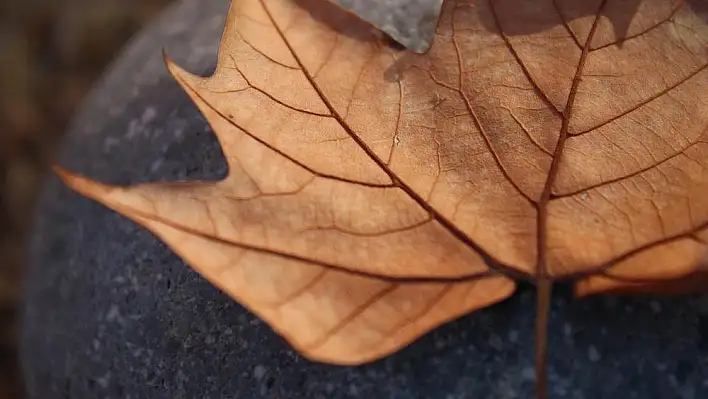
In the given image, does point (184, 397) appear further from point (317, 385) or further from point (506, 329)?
point (506, 329)

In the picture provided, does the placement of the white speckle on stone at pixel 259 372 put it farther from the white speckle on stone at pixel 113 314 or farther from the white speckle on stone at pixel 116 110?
the white speckle on stone at pixel 116 110

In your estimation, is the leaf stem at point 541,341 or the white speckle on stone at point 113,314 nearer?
the leaf stem at point 541,341

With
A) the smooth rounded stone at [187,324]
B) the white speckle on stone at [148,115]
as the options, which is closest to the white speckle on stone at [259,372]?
the smooth rounded stone at [187,324]

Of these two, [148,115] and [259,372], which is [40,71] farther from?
[259,372]

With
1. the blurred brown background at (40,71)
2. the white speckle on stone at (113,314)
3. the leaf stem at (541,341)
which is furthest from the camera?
the blurred brown background at (40,71)

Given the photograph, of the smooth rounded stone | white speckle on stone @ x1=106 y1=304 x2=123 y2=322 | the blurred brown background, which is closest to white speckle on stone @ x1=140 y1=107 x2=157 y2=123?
the smooth rounded stone

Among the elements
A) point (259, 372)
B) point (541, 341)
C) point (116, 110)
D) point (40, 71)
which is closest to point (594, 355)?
point (541, 341)

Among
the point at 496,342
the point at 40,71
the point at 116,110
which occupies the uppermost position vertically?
the point at 496,342
